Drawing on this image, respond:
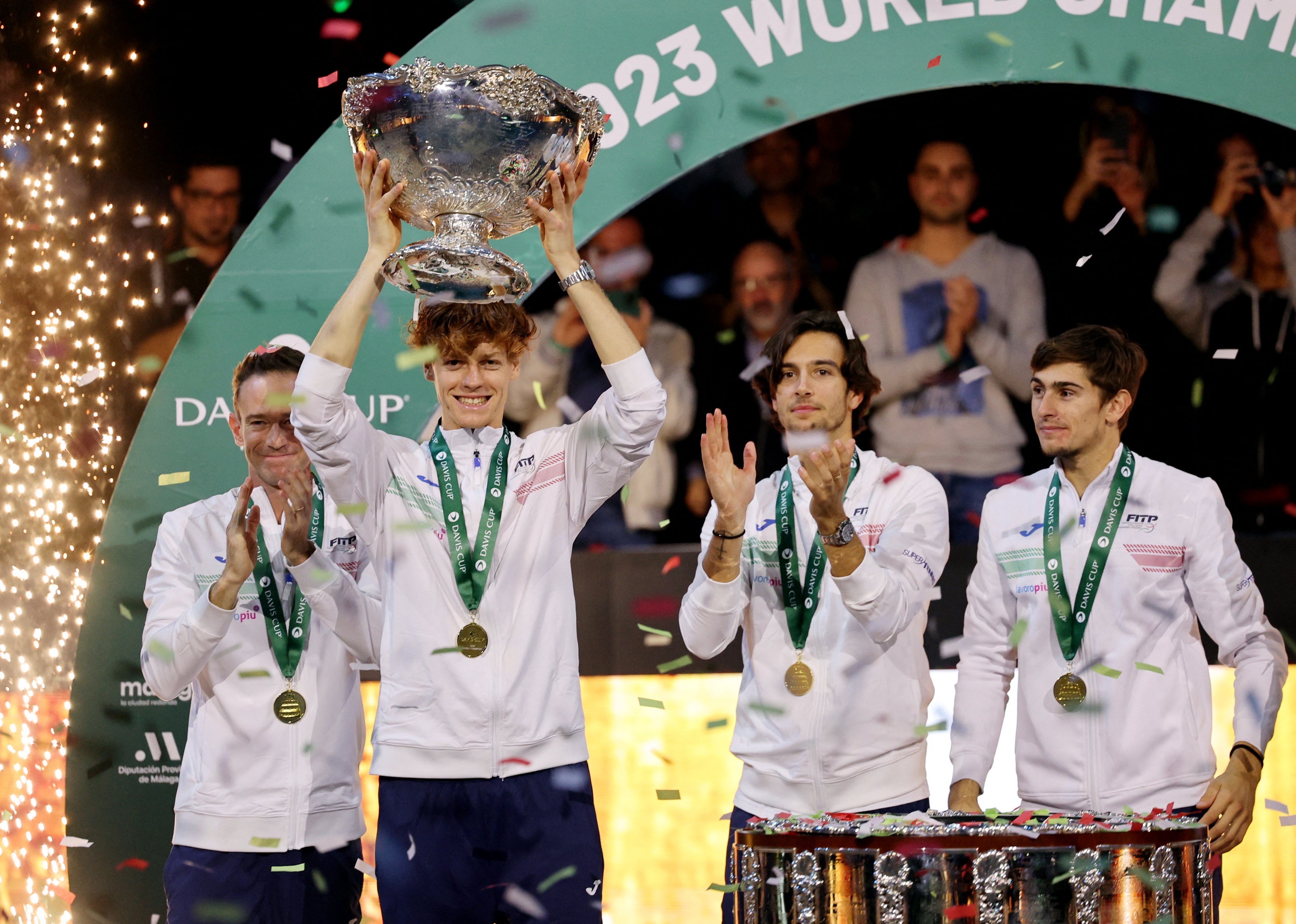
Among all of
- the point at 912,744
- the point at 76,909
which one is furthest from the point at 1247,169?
the point at 76,909

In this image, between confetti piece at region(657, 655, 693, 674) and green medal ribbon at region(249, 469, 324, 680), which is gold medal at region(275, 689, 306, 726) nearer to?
green medal ribbon at region(249, 469, 324, 680)

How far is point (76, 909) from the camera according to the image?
4.30 metres

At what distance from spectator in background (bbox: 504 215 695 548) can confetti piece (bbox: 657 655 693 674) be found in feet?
1.54

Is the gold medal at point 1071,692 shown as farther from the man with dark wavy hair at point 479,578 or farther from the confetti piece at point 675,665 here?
the confetti piece at point 675,665

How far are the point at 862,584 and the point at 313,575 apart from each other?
1.25 m

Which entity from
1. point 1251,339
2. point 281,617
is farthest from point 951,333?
point 281,617

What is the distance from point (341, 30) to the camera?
4484 millimetres

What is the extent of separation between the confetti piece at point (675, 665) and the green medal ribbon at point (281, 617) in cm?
137

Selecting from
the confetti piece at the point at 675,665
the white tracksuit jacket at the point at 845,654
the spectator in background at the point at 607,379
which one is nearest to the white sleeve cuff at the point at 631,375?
the white tracksuit jacket at the point at 845,654

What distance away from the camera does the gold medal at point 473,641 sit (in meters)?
2.76

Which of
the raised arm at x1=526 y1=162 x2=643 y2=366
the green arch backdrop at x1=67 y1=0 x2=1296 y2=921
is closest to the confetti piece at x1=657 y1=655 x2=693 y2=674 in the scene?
the green arch backdrop at x1=67 y1=0 x2=1296 y2=921

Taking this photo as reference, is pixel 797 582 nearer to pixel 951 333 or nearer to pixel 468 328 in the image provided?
pixel 468 328

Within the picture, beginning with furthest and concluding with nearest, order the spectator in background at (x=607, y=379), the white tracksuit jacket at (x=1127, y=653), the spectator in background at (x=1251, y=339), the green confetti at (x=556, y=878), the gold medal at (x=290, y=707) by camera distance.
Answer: the spectator in background at (x=607, y=379) → the spectator in background at (x=1251, y=339) → the gold medal at (x=290, y=707) → the white tracksuit jacket at (x=1127, y=653) → the green confetti at (x=556, y=878)

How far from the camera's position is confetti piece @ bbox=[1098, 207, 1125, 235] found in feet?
15.1
